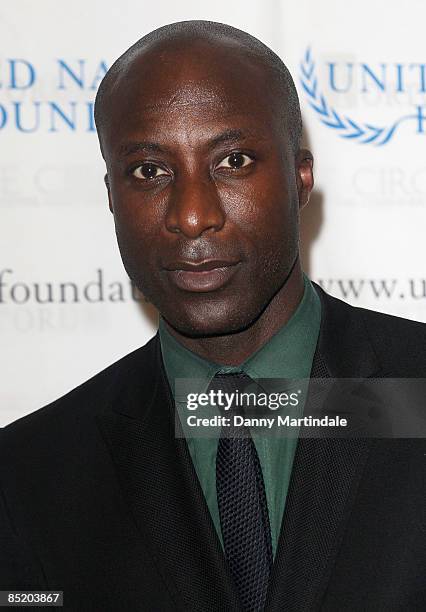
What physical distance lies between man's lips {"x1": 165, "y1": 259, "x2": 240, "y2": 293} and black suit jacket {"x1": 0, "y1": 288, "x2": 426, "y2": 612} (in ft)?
0.68

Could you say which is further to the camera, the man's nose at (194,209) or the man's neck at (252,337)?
the man's neck at (252,337)

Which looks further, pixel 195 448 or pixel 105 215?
pixel 105 215

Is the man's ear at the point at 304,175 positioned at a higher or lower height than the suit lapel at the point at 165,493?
higher

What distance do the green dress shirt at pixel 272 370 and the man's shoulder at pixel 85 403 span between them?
67mm

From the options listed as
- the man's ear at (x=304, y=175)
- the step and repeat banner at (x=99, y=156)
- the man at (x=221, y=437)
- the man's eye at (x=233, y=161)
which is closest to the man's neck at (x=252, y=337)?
the man at (x=221, y=437)

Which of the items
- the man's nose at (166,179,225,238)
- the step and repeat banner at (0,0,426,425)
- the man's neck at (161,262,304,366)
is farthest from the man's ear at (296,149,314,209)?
the step and repeat banner at (0,0,426,425)

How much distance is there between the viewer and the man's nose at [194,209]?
1.29 m

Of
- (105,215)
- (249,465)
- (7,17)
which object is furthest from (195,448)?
(7,17)

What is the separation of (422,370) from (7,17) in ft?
3.86

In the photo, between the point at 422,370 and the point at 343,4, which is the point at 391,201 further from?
the point at 422,370

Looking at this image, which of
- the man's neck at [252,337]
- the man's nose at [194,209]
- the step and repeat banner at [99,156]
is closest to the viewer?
the man's nose at [194,209]

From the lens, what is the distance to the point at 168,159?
4.38 ft

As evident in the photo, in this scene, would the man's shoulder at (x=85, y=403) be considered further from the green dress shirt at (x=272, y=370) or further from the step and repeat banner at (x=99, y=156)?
the step and repeat banner at (x=99, y=156)

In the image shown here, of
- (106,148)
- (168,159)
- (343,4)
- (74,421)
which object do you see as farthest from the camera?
(343,4)
